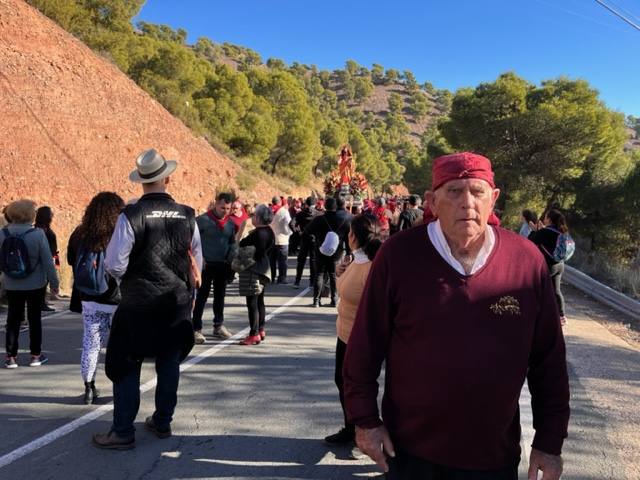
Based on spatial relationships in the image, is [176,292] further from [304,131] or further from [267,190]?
[304,131]

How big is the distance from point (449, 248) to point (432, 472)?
35.2 inches

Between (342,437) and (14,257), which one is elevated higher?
(14,257)

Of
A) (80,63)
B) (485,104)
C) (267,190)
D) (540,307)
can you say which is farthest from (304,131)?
(540,307)

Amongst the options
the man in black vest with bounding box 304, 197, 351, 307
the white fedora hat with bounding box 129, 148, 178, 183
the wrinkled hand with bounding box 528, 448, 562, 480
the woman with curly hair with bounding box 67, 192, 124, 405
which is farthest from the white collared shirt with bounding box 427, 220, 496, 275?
the man in black vest with bounding box 304, 197, 351, 307

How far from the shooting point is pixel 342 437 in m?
4.05

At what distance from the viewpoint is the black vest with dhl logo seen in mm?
Answer: 3844

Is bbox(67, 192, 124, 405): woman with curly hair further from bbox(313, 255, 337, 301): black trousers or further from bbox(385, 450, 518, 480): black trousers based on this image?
bbox(313, 255, 337, 301): black trousers

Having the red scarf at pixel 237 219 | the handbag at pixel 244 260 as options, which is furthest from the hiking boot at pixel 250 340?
the red scarf at pixel 237 219

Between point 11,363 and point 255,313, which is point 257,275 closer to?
point 255,313

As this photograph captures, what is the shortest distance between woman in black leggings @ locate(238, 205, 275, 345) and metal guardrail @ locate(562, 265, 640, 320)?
681 cm

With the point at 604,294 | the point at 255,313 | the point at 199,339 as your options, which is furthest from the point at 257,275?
the point at 604,294

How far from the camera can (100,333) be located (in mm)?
4785

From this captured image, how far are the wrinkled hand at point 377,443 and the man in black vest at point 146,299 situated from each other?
2274mm

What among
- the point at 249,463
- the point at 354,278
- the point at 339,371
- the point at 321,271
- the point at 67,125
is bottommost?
the point at 249,463
